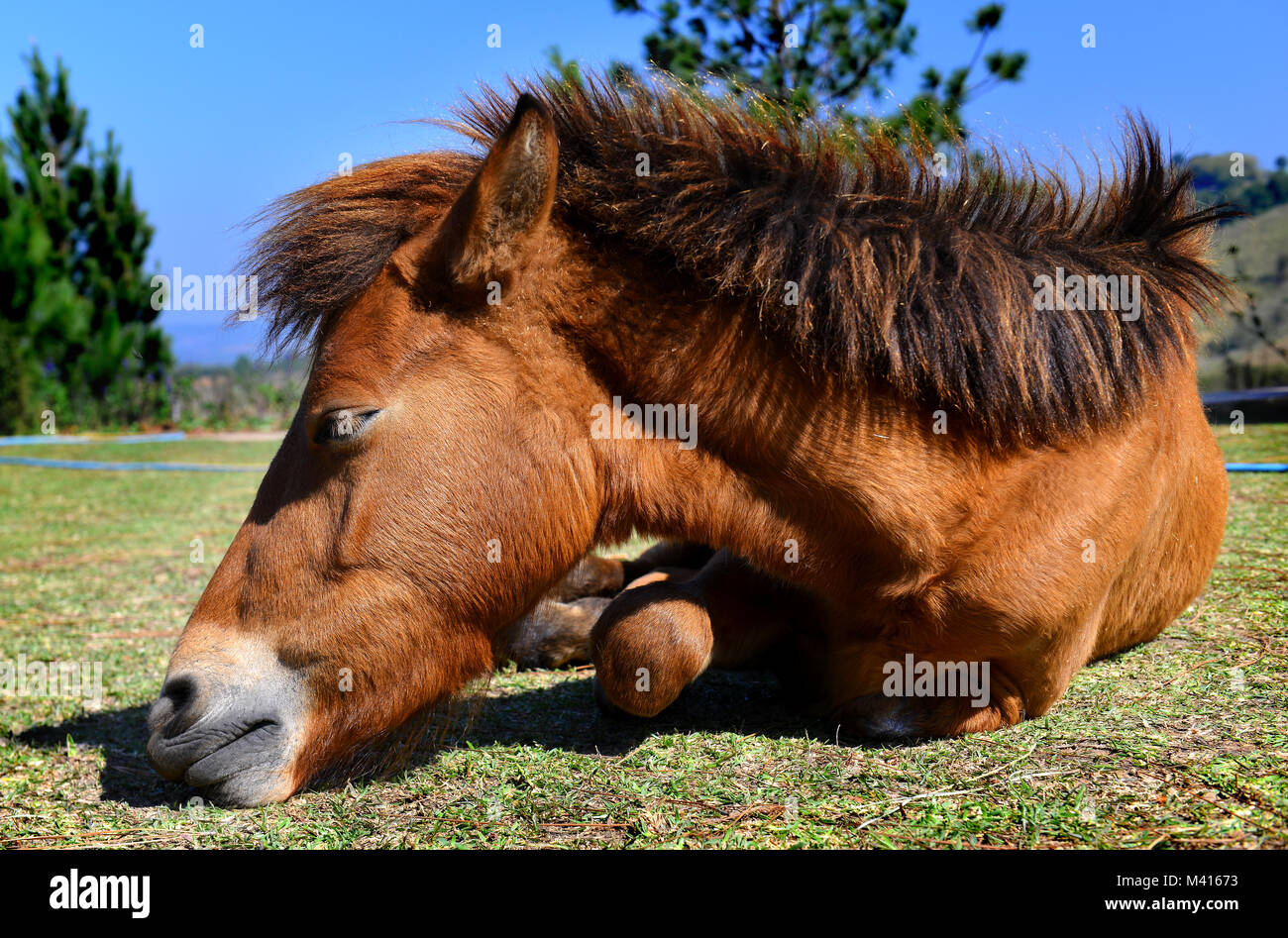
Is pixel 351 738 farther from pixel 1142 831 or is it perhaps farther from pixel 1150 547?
pixel 1150 547

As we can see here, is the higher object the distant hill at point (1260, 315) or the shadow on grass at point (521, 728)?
the distant hill at point (1260, 315)

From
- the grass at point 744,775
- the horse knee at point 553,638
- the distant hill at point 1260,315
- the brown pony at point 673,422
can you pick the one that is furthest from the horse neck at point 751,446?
the distant hill at point 1260,315

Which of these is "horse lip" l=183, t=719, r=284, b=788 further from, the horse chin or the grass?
the grass

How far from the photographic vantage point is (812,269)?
2461 mm

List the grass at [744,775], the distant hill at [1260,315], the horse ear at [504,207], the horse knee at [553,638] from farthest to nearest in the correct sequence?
the distant hill at [1260,315]
the horse knee at [553,638]
the horse ear at [504,207]
the grass at [744,775]

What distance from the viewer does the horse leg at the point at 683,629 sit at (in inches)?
101

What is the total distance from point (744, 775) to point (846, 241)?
1.45m

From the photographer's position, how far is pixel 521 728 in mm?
2980

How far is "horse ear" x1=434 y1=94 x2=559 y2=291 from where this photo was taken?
226cm

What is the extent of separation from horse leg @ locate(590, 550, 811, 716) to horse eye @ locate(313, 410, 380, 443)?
0.90 meters

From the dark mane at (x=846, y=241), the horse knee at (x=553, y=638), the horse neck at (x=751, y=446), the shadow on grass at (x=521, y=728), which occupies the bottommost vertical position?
the shadow on grass at (x=521, y=728)

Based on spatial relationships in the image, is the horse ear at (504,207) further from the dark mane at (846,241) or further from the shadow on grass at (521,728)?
the shadow on grass at (521,728)

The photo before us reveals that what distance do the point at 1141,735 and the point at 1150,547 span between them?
0.71 m

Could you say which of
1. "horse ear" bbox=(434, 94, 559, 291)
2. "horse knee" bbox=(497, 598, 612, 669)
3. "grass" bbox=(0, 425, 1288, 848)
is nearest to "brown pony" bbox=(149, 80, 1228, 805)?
"horse ear" bbox=(434, 94, 559, 291)
